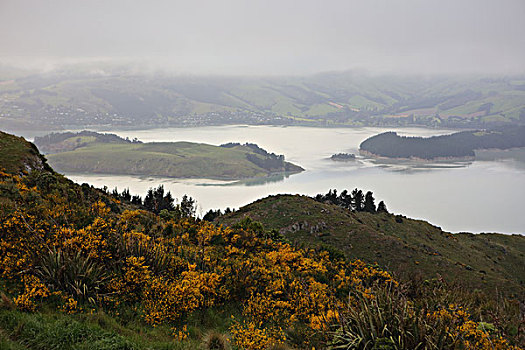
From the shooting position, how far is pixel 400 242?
1570 inches

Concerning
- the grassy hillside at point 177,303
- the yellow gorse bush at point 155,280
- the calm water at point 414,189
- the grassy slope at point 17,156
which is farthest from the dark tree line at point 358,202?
the yellow gorse bush at point 155,280

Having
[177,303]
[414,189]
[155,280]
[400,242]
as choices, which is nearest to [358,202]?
[400,242]

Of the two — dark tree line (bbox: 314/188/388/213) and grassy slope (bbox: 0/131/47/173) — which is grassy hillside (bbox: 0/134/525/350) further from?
dark tree line (bbox: 314/188/388/213)

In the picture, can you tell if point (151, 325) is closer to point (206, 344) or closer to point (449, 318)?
point (206, 344)

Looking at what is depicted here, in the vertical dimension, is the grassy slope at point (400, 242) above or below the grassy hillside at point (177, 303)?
below

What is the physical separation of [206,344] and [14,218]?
8.34 metres

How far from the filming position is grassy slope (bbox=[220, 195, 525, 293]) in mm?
35594

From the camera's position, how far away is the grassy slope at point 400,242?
117 feet

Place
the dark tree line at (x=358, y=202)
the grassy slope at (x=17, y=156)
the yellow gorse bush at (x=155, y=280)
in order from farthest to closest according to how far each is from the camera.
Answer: the dark tree line at (x=358, y=202), the grassy slope at (x=17, y=156), the yellow gorse bush at (x=155, y=280)

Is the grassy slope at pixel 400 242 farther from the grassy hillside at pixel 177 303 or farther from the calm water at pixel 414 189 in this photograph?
the calm water at pixel 414 189

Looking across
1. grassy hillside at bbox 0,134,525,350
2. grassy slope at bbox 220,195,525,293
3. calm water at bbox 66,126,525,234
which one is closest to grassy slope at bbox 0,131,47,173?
grassy hillside at bbox 0,134,525,350

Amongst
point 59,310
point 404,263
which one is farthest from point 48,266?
point 404,263

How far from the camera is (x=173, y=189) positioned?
158375 millimetres

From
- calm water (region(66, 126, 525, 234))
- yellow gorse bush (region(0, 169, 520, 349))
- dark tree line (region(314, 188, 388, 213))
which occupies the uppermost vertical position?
yellow gorse bush (region(0, 169, 520, 349))
